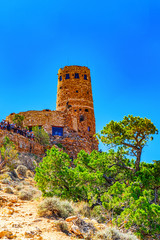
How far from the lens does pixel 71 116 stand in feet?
102

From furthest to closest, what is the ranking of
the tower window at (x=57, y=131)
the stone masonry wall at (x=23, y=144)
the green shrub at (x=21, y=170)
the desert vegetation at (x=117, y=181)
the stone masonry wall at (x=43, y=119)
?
the tower window at (x=57, y=131)
the stone masonry wall at (x=43, y=119)
the stone masonry wall at (x=23, y=144)
the green shrub at (x=21, y=170)
the desert vegetation at (x=117, y=181)

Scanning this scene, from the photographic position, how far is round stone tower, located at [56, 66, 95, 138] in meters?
34.0

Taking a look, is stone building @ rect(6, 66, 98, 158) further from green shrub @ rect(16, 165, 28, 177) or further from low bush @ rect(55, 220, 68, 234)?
low bush @ rect(55, 220, 68, 234)

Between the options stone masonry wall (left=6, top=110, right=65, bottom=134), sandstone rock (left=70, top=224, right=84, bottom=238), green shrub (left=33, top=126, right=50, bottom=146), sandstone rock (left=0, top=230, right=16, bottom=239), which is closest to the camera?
sandstone rock (left=0, top=230, right=16, bottom=239)

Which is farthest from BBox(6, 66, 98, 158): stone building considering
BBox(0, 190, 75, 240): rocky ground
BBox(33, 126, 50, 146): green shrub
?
BBox(0, 190, 75, 240): rocky ground

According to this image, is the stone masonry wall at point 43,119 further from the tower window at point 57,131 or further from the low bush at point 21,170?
the low bush at point 21,170

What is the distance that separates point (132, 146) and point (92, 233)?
6.15 m

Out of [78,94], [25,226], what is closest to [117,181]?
[25,226]

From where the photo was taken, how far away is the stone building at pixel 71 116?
29.2 m

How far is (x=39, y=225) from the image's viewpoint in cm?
654

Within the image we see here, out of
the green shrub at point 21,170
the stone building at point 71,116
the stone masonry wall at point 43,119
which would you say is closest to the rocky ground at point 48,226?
the green shrub at point 21,170

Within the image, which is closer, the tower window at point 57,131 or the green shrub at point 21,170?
the green shrub at point 21,170

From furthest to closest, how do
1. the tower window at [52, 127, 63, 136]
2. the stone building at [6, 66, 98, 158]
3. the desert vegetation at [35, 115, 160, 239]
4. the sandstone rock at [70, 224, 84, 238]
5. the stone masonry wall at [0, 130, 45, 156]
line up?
the tower window at [52, 127, 63, 136]
the stone building at [6, 66, 98, 158]
the stone masonry wall at [0, 130, 45, 156]
the desert vegetation at [35, 115, 160, 239]
the sandstone rock at [70, 224, 84, 238]

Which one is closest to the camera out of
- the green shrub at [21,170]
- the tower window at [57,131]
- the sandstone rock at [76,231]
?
the sandstone rock at [76,231]
